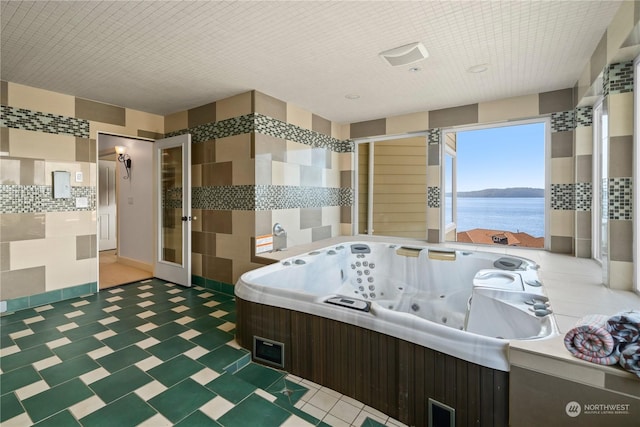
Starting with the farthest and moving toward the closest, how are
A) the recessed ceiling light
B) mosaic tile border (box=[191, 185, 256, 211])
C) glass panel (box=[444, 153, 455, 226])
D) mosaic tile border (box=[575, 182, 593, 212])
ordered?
glass panel (box=[444, 153, 455, 226]) → mosaic tile border (box=[191, 185, 256, 211]) → mosaic tile border (box=[575, 182, 593, 212]) → the recessed ceiling light

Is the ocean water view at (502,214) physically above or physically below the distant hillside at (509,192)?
below

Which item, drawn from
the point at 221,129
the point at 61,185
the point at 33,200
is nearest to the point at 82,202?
the point at 61,185

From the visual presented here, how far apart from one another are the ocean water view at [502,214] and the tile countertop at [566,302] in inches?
12.0

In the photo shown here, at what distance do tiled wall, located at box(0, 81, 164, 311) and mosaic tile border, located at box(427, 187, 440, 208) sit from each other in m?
3.96

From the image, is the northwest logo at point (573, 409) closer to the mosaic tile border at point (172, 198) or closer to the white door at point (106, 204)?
the mosaic tile border at point (172, 198)

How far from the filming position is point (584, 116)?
2.84 m

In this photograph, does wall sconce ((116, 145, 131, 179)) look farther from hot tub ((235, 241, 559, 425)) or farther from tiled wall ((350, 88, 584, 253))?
tiled wall ((350, 88, 584, 253))

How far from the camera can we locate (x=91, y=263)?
10.8 feet

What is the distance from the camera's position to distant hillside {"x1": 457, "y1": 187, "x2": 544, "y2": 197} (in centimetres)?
328

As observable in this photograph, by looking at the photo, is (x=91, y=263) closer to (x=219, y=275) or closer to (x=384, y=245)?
(x=219, y=275)

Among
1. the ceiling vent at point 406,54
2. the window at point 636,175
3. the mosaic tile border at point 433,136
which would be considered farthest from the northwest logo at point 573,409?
the mosaic tile border at point 433,136

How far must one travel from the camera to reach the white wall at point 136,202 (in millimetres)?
4262

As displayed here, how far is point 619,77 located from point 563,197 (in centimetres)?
148

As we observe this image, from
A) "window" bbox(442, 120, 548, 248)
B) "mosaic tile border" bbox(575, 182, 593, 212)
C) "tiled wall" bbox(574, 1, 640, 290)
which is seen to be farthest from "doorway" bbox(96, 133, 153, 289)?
"mosaic tile border" bbox(575, 182, 593, 212)
